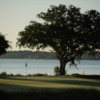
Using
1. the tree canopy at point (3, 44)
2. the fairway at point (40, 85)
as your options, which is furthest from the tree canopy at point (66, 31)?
the fairway at point (40, 85)

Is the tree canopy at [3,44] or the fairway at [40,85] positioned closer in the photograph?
the fairway at [40,85]

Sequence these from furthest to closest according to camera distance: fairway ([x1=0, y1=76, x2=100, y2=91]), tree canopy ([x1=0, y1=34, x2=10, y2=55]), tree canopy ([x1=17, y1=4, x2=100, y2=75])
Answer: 1. tree canopy ([x1=17, y1=4, x2=100, y2=75])
2. tree canopy ([x1=0, y1=34, x2=10, y2=55])
3. fairway ([x1=0, y1=76, x2=100, y2=91])

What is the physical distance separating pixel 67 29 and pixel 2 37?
9.16m

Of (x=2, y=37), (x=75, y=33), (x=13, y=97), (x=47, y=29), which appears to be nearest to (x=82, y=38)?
(x=75, y=33)

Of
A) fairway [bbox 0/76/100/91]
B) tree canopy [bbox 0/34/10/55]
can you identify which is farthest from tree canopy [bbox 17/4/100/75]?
fairway [bbox 0/76/100/91]

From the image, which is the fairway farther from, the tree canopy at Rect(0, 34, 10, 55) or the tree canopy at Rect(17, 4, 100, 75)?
the tree canopy at Rect(17, 4, 100, 75)

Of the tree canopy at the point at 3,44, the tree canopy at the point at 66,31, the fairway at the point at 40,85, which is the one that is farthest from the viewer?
the tree canopy at the point at 66,31

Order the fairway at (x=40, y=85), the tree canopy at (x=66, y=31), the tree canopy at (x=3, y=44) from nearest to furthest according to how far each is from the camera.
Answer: the fairway at (x=40, y=85) → the tree canopy at (x=3, y=44) → the tree canopy at (x=66, y=31)

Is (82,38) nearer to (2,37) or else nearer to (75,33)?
(75,33)

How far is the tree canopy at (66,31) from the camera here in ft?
168

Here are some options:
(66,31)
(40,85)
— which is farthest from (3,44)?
(40,85)

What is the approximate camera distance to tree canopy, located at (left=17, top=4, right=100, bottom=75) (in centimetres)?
5109

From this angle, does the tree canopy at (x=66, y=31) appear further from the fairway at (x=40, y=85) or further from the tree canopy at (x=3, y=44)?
the fairway at (x=40, y=85)

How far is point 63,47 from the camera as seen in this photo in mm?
52094
